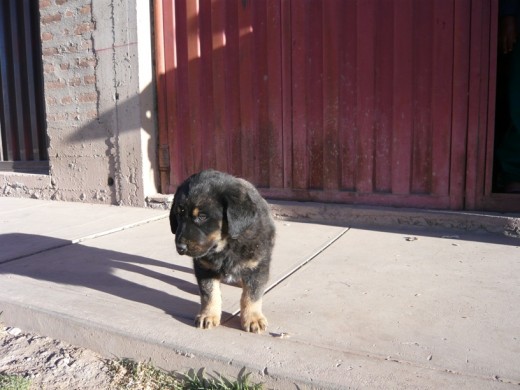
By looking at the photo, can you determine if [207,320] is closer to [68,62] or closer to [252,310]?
[252,310]

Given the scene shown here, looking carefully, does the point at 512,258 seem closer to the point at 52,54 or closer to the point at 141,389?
the point at 141,389

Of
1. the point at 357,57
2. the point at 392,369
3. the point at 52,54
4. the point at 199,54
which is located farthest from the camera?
the point at 52,54

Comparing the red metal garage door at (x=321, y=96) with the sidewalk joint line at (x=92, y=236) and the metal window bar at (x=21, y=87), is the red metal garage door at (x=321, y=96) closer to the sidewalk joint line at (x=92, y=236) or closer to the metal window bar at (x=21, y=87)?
the sidewalk joint line at (x=92, y=236)

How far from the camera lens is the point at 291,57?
4.85m

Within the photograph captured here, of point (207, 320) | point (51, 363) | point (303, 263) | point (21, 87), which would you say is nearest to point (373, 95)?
point (303, 263)

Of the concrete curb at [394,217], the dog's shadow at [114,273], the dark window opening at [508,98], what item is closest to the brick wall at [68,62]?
the dog's shadow at [114,273]

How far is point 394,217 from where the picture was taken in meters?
4.42

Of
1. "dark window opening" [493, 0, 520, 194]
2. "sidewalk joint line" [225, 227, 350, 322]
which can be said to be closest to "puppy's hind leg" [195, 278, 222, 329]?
"sidewalk joint line" [225, 227, 350, 322]

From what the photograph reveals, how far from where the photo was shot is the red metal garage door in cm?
429

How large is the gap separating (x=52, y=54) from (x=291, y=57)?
3413mm

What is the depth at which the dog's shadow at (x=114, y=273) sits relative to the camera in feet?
9.18

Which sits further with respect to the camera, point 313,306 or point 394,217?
point 394,217

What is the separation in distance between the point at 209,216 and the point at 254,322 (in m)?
0.61

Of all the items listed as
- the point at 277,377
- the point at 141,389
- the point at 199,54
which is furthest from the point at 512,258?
the point at 199,54
